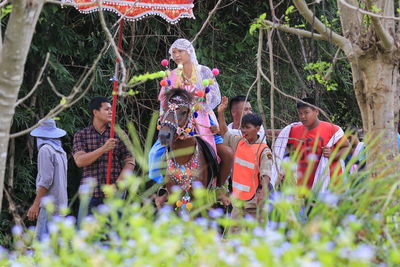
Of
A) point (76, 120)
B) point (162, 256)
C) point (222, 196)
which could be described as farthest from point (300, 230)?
point (76, 120)

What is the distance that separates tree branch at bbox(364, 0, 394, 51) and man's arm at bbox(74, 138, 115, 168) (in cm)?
291

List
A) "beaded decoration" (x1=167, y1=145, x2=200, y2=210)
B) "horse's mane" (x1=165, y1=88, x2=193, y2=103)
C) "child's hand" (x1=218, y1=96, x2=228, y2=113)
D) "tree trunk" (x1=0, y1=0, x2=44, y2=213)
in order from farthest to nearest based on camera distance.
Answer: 1. "child's hand" (x1=218, y1=96, x2=228, y2=113)
2. "beaded decoration" (x1=167, y1=145, x2=200, y2=210)
3. "horse's mane" (x1=165, y1=88, x2=193, y2=103)
4. "tree trunk" (x1=0, y1=0, x2=44, y2=213)

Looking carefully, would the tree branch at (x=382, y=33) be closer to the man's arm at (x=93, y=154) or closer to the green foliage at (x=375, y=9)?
the green foliage at (x=375, y=9)

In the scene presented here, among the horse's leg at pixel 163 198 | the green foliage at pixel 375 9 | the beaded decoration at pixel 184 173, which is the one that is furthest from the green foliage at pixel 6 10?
the horse's leg at pixel 163 198

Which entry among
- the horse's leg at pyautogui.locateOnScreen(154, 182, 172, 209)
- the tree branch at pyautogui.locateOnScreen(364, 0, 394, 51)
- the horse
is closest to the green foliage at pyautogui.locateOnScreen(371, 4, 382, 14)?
the tree branch at pyautogui.locateOnScreen(364, 0, 394, 51)

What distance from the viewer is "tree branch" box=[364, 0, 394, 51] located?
5.35 meters

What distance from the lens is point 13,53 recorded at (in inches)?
169

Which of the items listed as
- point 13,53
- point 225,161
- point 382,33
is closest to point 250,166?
point 225,161

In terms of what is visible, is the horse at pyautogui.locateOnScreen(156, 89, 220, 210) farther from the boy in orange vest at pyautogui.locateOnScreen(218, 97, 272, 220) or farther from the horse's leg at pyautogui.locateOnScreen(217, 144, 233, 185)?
the boy in orange vest at pyautogui.locateOnScreen(218, 97, 272, 220)

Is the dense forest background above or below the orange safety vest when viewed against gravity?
above

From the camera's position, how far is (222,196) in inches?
306

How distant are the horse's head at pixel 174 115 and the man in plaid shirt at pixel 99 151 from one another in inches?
23.9

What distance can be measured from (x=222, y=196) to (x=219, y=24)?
3.34 m

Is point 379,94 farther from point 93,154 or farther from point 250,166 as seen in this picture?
point 93,154
